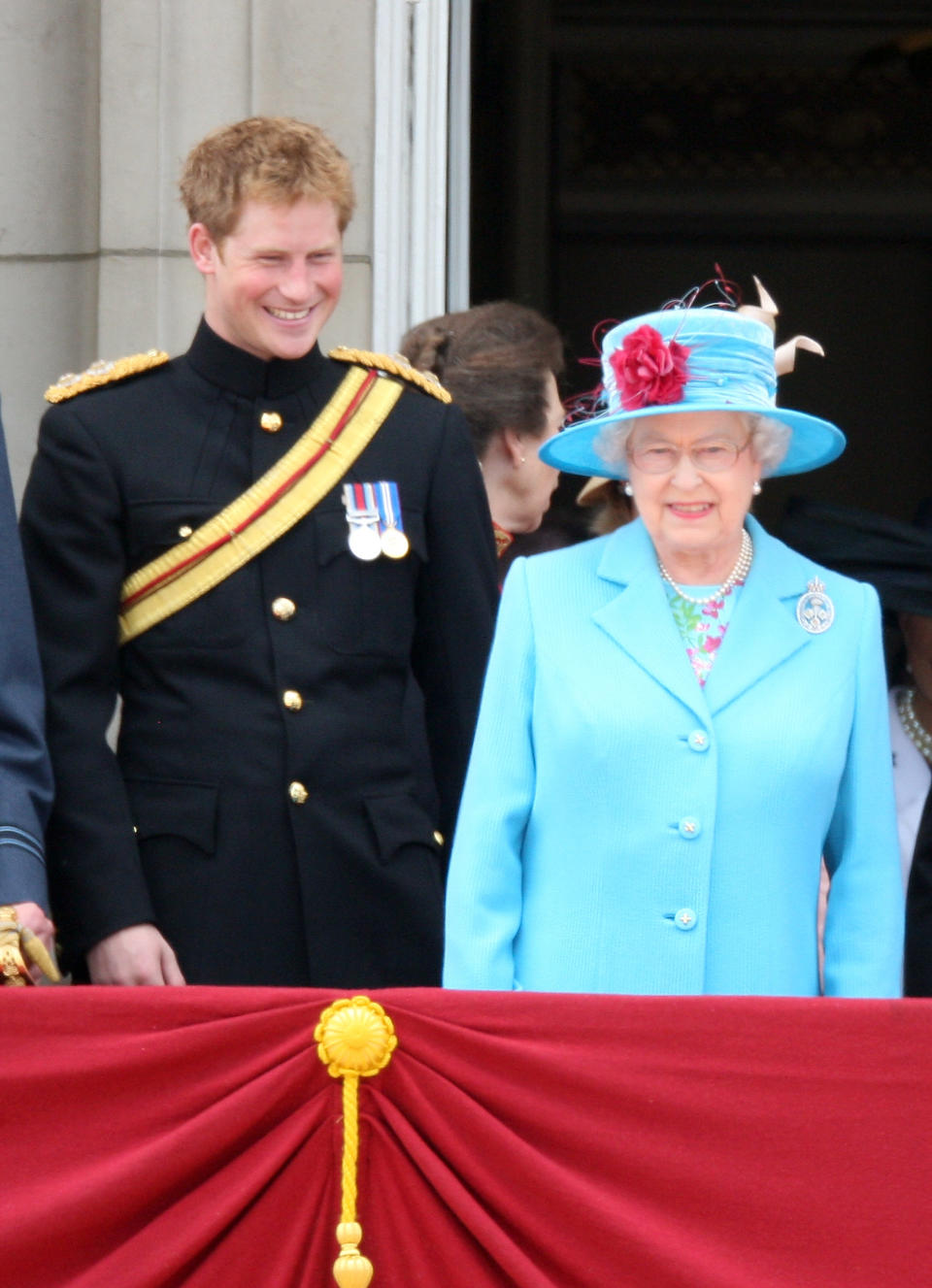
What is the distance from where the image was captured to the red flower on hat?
2.62 meters

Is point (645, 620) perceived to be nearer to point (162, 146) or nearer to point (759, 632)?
point (759, 632)

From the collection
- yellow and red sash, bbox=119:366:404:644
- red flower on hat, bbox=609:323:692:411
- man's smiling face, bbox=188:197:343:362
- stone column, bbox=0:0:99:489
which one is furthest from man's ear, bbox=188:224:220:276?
stone column, bbox=0:0:99:489

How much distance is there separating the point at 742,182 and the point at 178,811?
5764 mm

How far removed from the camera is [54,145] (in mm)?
4660

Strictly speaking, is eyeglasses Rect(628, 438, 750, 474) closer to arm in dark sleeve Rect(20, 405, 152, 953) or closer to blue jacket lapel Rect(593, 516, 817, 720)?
blue jacket lapel Rect(593, 516, 817, 720)

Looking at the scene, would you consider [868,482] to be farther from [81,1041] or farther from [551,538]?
[81,1041]

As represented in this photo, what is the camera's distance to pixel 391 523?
10.1 ft

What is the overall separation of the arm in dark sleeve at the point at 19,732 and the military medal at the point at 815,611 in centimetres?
91

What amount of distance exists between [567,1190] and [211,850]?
90cm

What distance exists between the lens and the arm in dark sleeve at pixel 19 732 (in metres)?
2.62

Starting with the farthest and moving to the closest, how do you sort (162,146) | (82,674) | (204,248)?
(162,146) < (204,248) < (82,674)

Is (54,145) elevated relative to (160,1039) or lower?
elevated

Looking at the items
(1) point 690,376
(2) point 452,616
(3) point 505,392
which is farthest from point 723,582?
(3) point 505,392

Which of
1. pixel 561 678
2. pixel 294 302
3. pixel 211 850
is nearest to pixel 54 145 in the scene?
pixel 294 302
